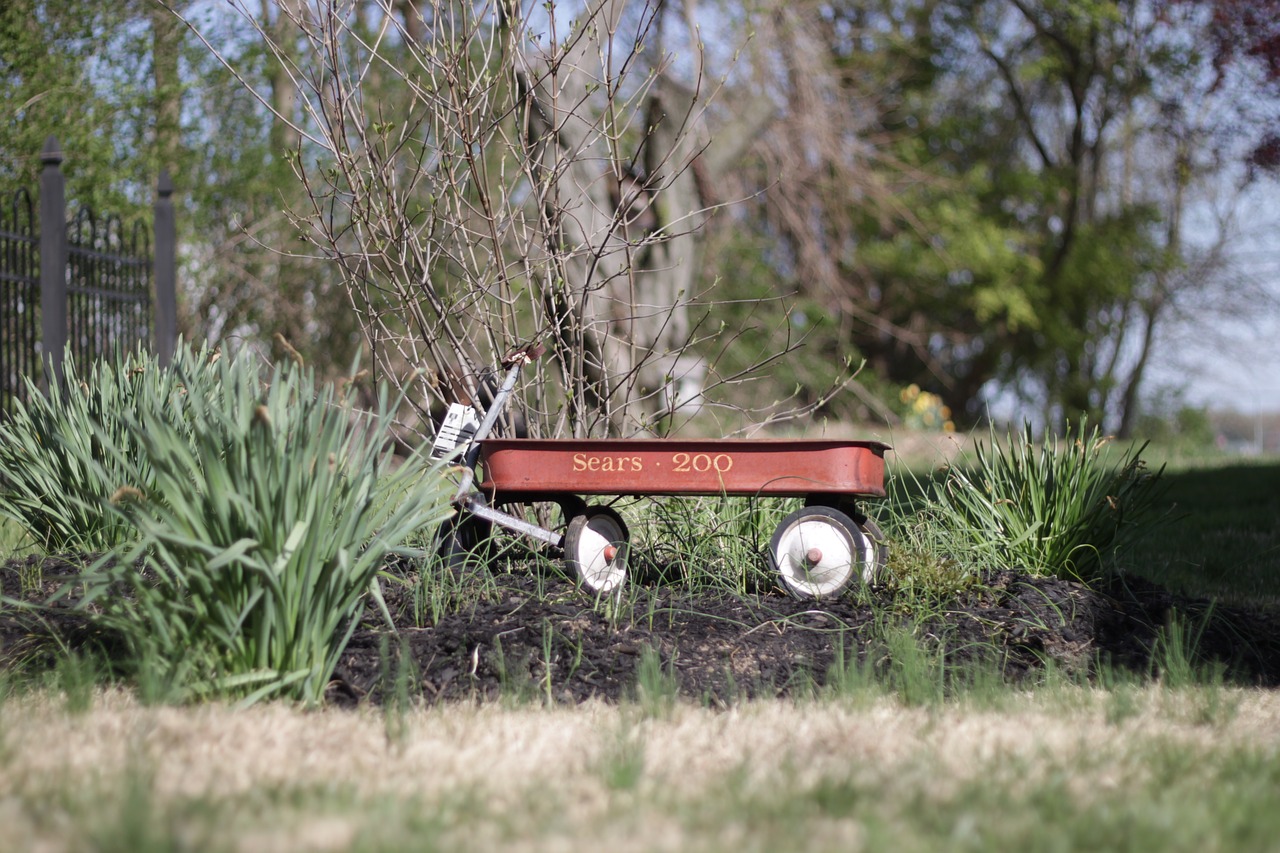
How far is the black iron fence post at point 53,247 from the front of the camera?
6.55m

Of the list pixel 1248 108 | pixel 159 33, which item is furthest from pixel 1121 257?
pixel 159 33

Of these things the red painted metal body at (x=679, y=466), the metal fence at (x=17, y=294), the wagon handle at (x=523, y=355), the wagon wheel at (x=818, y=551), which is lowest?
the wagon wheel at (x=818, y=551)

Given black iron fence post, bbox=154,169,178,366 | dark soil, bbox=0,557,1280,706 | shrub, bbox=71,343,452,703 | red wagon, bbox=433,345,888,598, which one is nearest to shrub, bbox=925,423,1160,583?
dark soil, bbox=0,557,1280,706

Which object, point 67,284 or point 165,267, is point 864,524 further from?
point 67,284

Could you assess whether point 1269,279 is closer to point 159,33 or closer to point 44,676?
point 159,33

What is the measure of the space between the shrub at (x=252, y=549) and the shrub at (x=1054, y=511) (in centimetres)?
221

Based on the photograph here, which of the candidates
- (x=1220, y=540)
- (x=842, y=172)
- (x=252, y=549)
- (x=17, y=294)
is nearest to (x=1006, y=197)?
(x=842, y=172)

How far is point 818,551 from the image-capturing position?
3.88m

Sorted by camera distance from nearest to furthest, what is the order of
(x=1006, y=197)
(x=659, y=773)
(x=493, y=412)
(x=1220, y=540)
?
(x=659, y=773) < (x=493, y=412) < (x=1220, y=540) < (x=1006, y=197)

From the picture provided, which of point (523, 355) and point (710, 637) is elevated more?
point (523, 355)

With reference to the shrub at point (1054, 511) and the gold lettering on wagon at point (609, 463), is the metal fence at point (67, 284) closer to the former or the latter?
the gold lettering on wagon at point (609, 463)

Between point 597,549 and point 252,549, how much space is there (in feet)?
4.83

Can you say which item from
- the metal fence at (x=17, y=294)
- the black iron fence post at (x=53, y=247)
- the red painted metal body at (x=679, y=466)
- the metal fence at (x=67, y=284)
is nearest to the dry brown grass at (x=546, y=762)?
the red painted metal body at (x=679, y=466)

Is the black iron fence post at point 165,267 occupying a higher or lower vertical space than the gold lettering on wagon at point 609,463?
higher
